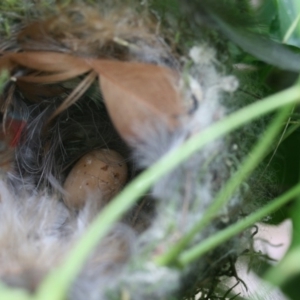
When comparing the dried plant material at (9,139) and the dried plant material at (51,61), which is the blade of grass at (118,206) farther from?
the dried plant material at (9,139)

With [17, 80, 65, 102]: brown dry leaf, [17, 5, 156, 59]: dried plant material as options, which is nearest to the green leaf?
[17, 5, 156, 59]: dried plant material

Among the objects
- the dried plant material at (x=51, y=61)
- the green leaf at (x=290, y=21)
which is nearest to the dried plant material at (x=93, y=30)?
the dried plant material at (x=51, y=61)

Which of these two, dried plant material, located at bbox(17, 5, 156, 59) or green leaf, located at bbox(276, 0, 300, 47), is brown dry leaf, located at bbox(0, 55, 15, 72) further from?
green leaf, located at bbox(276, 0, 300, 47)

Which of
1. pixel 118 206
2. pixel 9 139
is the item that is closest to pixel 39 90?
pixel 9 139

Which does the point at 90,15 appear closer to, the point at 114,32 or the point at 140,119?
the point at 114,32

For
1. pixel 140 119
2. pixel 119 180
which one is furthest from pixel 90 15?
pixel 119 180
